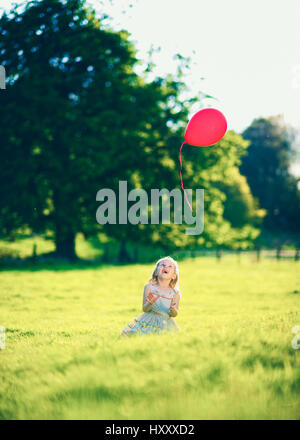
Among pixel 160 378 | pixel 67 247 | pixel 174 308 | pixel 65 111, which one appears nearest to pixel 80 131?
pixel 65 111

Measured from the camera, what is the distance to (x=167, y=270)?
588 cm

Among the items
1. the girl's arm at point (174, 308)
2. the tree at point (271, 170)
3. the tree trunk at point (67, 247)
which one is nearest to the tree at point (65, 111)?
the tree trunk at point (67, 247)

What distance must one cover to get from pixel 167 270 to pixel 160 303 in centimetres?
53

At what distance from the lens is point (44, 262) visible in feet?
71.9

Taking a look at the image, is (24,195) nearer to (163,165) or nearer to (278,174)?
(163,165)

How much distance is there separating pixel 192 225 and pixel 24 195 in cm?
1037

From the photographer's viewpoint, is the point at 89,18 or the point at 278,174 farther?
the point at 278,174

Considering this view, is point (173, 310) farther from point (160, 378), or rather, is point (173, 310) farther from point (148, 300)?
point (160, 378)

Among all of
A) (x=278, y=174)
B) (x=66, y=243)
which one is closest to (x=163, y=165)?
(x=66, y=243)

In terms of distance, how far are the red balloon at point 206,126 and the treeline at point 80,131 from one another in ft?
40.2

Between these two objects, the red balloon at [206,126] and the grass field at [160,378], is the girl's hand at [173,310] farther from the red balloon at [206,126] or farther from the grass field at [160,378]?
the red balloon at [206,126]

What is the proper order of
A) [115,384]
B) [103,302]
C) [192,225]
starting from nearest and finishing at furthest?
[115,384] < [103,302] < [192,225]

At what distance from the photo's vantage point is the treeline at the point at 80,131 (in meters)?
19.5
